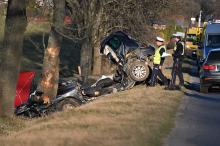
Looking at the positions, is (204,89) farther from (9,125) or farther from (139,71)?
(9,125)

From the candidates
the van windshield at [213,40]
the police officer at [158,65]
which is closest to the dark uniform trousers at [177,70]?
the police officer at [158,65]

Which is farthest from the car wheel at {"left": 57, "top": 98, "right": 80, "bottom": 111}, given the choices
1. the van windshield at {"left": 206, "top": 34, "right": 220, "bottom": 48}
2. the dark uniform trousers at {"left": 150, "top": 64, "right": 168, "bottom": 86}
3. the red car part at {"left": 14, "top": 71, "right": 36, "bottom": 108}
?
the van windshield at {"left": 206, "top": 34, "right": 220, "bottom": 48}

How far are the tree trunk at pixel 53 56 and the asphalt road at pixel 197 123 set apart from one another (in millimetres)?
4318

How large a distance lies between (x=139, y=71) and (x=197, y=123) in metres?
8.81

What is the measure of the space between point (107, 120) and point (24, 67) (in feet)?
95.5

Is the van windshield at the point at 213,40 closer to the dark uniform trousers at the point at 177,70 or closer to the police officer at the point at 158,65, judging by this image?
the dark uniform trousers at the point at 177,70

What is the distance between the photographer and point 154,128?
38.0ft

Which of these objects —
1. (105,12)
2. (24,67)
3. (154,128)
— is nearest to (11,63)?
(154,128)

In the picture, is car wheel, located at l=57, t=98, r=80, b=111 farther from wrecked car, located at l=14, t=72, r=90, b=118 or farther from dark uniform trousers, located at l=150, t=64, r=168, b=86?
dark uniform trousers, located at l=150, t=64, r=168, b=86

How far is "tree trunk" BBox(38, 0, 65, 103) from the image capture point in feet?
63.6

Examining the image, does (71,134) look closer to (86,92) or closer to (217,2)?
(86,92)

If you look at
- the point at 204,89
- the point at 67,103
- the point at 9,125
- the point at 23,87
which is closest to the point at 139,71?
the point at 204,89

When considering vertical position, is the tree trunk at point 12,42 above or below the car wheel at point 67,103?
above

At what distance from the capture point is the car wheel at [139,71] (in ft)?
72.0
